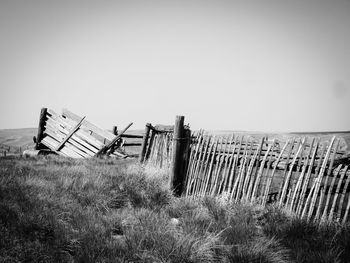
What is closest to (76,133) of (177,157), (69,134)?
(69,134)

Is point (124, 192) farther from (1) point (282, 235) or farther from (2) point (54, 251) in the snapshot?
(1) point (282, 235)

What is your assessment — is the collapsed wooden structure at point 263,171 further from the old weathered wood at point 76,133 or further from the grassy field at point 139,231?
the old weathered wood at point 76,133

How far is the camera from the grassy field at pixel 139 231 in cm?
237

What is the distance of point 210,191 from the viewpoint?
4.91 metres

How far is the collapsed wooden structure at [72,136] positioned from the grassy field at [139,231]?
17.9 ft

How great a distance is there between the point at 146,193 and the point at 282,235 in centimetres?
238

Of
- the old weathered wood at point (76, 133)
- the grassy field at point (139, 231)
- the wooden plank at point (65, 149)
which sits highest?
the old weathered wood at point (76, 133)

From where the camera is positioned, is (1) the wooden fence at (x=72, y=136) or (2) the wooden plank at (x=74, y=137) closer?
(1) the wooden fence at (x=72, y=136)

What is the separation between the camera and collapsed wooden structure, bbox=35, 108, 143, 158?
9.68 meters

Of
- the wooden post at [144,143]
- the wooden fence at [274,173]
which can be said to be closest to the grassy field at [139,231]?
the wooden fence at [274,173]

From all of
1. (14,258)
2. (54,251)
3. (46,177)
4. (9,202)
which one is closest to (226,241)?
(54,251)

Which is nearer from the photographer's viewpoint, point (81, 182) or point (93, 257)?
point (93, 257)

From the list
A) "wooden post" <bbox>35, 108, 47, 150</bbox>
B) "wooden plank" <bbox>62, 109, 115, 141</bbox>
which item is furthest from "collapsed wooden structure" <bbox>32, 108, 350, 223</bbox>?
"wooden post" <bbox>35, 108, 47, 150</bbox>

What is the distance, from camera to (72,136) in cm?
1023
